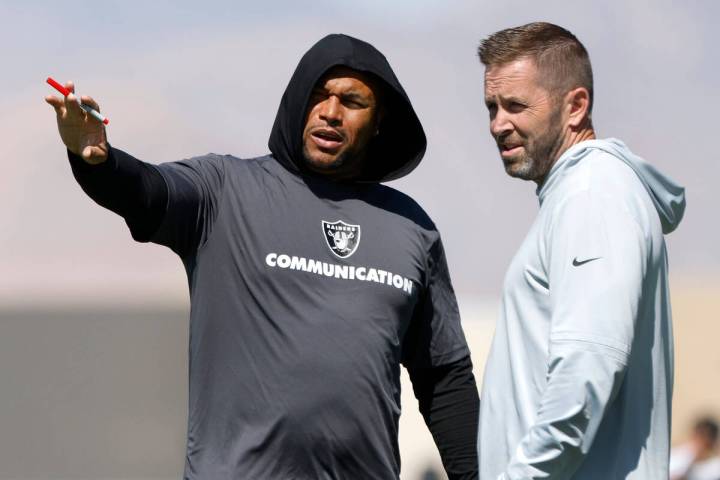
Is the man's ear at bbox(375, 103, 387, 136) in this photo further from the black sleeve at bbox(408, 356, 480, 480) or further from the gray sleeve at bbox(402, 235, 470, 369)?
the black sleeve at bbox(408, 356, 480, 480)

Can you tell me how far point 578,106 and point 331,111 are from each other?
666 millimetres

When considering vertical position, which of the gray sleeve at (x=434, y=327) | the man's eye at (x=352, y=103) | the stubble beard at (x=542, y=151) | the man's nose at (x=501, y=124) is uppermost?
the man's eye at (x=352, y=103)

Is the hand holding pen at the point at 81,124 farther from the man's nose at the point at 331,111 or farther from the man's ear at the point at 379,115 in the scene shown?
the man's ear at the point at 379,115

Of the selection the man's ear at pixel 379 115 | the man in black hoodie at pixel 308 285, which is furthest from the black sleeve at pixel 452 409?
the man's ear at pixel 379 115

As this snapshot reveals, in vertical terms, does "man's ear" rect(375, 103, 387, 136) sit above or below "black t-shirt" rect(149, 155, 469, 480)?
above

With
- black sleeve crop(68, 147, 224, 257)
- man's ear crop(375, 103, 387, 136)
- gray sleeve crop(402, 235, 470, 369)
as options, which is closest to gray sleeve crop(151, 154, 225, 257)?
black sleeve crop(68, 147, 224, 257)

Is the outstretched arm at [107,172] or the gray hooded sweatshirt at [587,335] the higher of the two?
the outstretched arm at [107,172]

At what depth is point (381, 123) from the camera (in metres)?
3.08

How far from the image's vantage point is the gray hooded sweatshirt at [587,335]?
2.08 meters

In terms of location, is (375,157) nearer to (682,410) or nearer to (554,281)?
(554,281)

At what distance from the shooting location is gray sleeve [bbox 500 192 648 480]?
2072 mm

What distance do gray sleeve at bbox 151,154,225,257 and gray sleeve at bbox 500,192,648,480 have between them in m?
0.95

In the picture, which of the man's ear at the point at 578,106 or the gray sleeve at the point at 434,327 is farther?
the gray sleeve at the point at 434,327

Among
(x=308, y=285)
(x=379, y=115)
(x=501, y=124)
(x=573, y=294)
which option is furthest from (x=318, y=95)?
(x=573, y=294)
